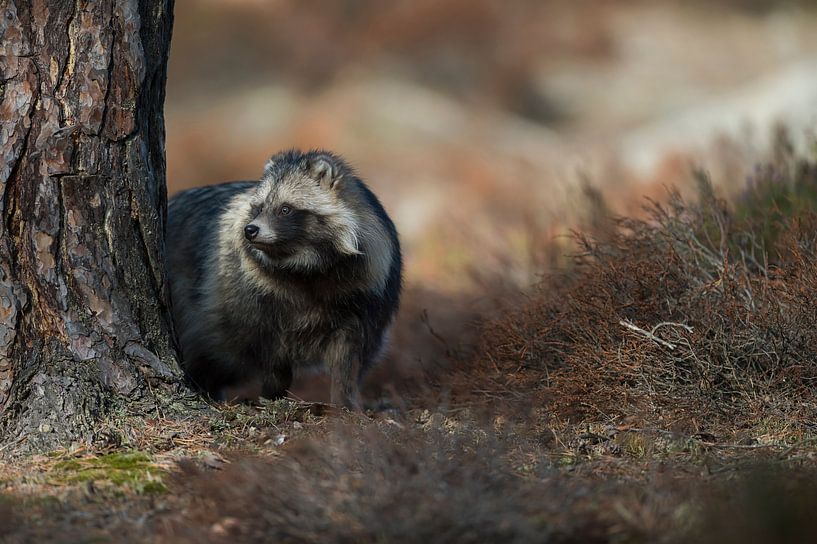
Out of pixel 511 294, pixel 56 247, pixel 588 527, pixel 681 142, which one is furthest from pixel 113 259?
pixel 681 142

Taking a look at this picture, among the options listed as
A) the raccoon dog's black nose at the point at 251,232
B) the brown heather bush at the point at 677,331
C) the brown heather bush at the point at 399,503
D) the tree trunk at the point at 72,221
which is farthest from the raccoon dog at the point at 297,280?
the brown heather bush at the point at 399,503

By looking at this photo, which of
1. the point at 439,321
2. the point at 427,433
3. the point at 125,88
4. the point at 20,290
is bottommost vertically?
the point at 439,321

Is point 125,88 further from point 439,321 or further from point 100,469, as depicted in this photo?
point 439,321

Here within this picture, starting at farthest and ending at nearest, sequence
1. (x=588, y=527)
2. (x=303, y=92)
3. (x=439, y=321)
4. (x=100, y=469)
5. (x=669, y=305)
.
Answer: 1. (x=303, y=92)
2. (x=439, y=321)
3. (x=669, y=305)
4. (x=100, y=469)
5. (x=588, y=527)

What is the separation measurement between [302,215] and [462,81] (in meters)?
14.9

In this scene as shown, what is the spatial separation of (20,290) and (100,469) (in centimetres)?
103

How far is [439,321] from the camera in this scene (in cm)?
863

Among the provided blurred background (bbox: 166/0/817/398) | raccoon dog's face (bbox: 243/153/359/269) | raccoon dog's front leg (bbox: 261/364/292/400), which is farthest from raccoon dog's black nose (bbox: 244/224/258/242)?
blurred background (bbox: 166/0/817/398)

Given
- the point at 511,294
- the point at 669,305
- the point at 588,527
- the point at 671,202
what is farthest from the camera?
the point at 511,294

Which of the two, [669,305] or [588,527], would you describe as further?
[669,305]

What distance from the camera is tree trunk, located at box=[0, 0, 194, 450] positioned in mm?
4922

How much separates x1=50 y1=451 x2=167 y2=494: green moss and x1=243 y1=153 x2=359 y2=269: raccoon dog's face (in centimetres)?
186

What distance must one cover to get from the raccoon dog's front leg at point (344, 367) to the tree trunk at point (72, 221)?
4.59 feet

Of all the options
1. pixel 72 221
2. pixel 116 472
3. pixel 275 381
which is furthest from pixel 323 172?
pixel 116 472
